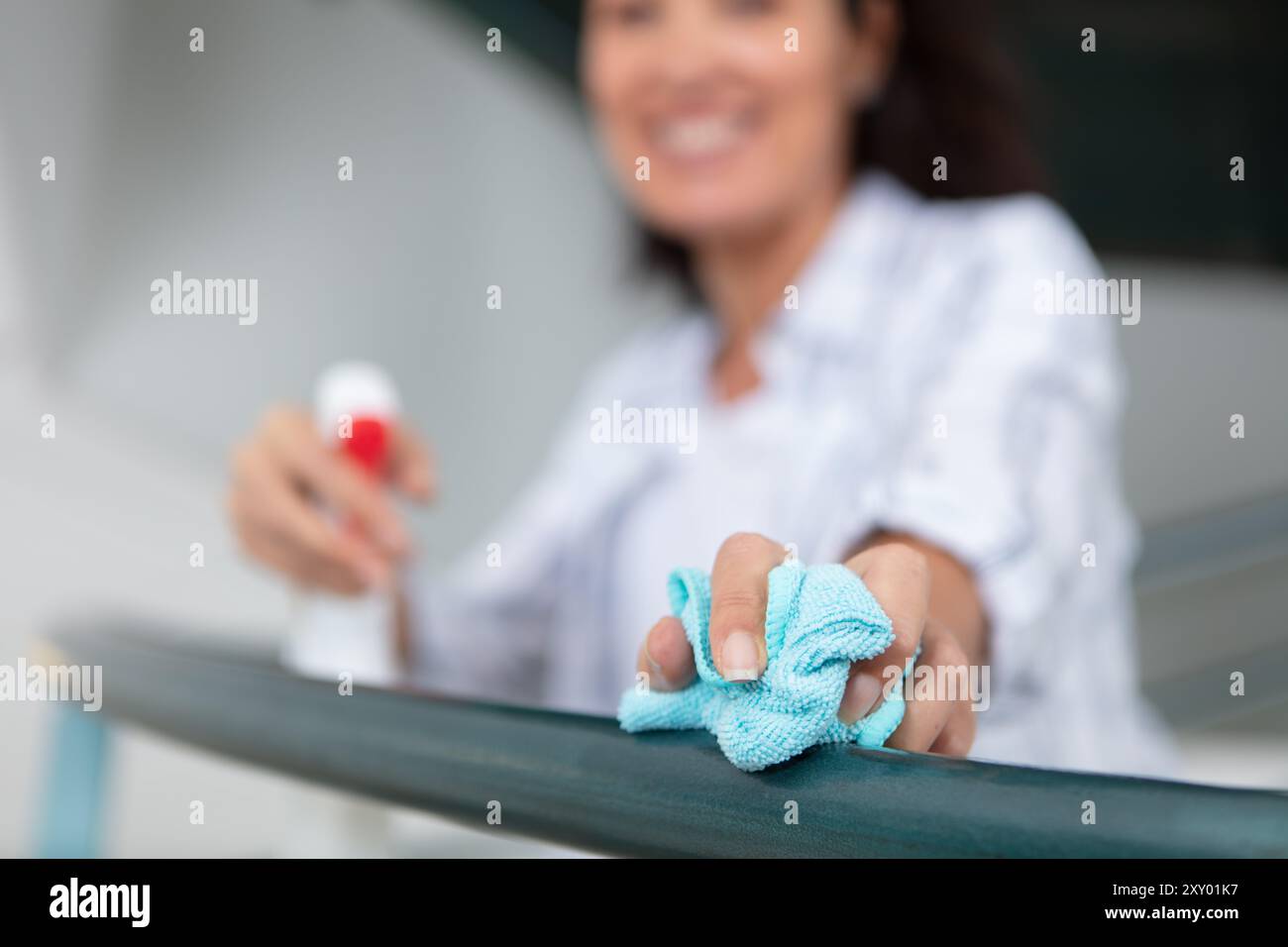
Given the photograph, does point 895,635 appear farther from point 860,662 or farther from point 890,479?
point 890,479

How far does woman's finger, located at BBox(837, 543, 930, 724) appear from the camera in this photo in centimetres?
36

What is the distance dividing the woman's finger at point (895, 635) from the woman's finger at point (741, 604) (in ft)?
0.10

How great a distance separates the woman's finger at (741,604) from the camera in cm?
33

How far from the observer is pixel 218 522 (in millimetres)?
1880

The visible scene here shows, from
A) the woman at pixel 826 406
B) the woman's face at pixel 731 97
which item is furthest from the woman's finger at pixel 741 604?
the woman's face at pixel 731 97

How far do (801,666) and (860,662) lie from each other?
0.03 metres

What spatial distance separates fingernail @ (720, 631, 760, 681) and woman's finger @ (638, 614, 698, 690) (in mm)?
39

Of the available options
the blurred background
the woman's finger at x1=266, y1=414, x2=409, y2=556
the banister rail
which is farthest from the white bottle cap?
the blurred background

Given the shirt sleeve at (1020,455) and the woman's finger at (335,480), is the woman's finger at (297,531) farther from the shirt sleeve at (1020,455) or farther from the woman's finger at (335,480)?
the shirt sleeve at (1020,455)

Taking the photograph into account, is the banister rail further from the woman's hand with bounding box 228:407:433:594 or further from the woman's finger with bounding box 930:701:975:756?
the woman's hand with bounding box 228:407:433:594

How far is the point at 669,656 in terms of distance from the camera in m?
0.37

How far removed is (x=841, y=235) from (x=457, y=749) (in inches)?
26.3

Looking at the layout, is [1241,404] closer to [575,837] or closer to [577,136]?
[577,136]

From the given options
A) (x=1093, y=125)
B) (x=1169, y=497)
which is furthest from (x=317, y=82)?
(x=1169, y=497)
